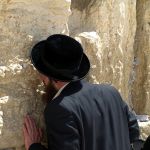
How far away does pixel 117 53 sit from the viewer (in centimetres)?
391

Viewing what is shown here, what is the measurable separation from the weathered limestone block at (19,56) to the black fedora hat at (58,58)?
0.11 m

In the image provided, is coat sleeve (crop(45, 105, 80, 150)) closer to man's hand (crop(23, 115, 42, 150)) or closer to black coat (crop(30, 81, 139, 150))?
black coat (crop(30, 81, 139, 150))

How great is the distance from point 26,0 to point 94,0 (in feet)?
4.08

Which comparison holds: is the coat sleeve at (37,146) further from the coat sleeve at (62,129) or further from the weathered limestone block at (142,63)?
the weathered limestone block at (142,63)

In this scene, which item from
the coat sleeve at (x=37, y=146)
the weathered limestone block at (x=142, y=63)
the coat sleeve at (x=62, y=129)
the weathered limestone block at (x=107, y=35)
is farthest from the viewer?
the weathered limestone block at (x=142, y=63)

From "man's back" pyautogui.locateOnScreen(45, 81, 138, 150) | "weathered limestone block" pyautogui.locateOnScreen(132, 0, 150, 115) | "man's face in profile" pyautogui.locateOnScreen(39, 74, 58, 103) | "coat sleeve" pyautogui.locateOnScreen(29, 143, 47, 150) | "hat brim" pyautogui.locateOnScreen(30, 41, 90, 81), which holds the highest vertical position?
"hat brim" pyautogui.locateOnScreen(30, 41, 90, 81)

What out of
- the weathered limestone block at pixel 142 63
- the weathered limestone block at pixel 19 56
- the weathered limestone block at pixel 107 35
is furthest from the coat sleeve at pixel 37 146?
the weathered limestone block at pixel 142 63

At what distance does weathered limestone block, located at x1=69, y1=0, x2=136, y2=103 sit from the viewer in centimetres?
340

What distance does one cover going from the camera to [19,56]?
2480 millimetres

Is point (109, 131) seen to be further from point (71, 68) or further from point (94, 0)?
point (94, 0)

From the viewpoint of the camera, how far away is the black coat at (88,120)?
2.31 meters

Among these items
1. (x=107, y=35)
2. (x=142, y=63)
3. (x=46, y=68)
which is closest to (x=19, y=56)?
(x=46, y=68)

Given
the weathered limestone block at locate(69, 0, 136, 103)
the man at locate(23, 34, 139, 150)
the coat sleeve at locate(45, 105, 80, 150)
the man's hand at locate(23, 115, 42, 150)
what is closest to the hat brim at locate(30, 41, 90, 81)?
the man at locate(23, 34, 139, 150)

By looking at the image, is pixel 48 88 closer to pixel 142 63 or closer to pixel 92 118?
pixel 92 118
